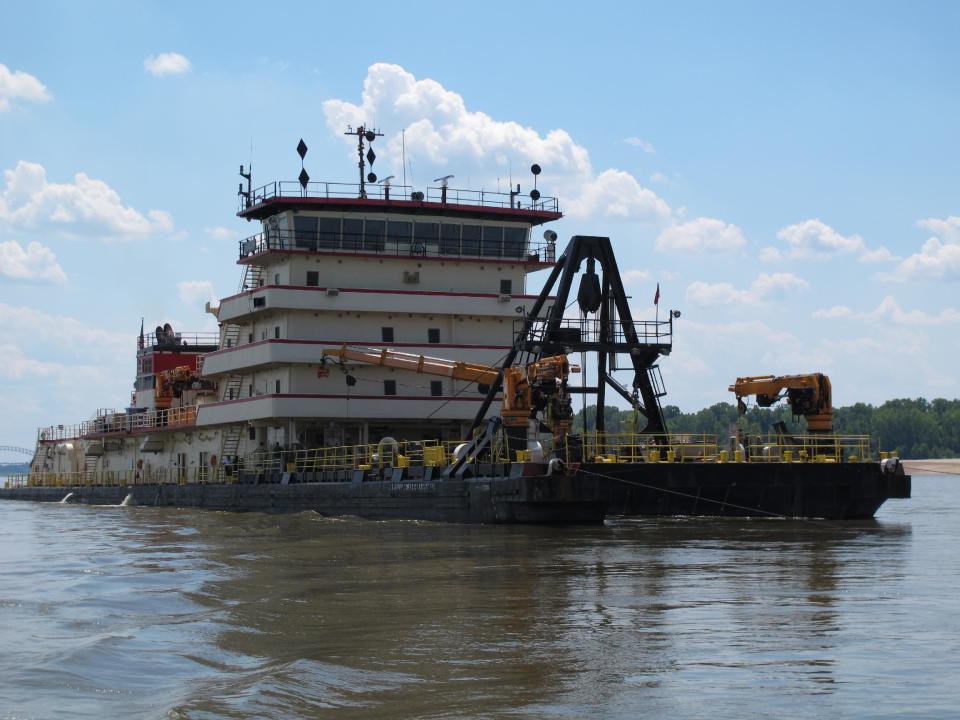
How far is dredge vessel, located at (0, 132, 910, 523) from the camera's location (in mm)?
29281

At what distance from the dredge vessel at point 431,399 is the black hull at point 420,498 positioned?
5 centimetres

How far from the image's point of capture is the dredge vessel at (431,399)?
96.1ft

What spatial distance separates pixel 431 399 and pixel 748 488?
40.7 feet

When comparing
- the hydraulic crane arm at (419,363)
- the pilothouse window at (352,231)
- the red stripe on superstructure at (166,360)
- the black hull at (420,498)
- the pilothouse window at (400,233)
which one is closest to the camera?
the black hull at (420,498)

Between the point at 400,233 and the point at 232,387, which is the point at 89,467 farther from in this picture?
the point at 400,233

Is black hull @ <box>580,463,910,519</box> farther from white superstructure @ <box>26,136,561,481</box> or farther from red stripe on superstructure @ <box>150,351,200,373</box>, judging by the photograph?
red stripe on superstructure @ <box>150,351,200,373</box>

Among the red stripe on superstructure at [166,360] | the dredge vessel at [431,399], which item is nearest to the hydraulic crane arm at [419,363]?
the dredge vessel at [431,399]

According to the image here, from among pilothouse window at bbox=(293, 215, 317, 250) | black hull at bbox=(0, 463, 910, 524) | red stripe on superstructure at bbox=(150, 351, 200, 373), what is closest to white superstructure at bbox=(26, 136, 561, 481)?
pilothouse window at bbox=(293, 215, 317, 250)

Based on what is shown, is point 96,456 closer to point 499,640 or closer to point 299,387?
point 299,387

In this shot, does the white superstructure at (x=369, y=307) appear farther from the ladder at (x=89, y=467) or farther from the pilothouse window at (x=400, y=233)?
the ladder at (x=89, y=467)

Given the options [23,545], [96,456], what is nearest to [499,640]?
[23,545]

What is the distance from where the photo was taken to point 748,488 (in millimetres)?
29234

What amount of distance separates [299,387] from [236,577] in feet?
65.3

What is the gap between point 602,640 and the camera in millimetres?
13328
